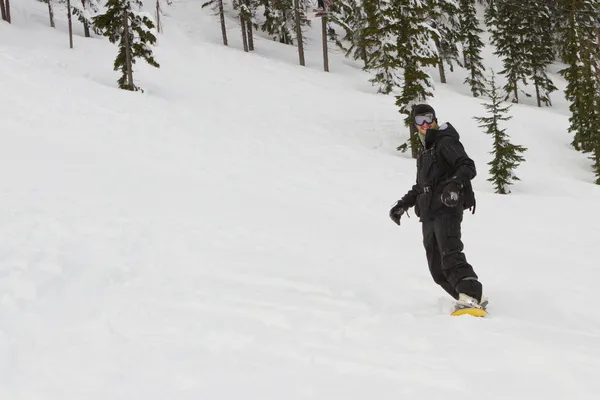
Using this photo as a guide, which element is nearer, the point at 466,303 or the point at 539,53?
the point at 466,303

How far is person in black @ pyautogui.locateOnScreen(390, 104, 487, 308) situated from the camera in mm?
4418

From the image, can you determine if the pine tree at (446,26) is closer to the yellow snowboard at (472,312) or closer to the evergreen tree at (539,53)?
the evergreen tree at (539,53)

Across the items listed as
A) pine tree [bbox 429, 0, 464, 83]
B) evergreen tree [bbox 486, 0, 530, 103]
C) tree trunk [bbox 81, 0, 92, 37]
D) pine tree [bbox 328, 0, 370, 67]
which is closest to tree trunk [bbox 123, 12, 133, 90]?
tree trunk [bbox 81, 0, 92, 37]

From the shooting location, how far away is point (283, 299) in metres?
4.93

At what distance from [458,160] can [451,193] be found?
1.24ft

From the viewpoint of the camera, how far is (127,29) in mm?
23719

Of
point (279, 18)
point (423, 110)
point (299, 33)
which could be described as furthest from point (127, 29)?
point (279, 18)

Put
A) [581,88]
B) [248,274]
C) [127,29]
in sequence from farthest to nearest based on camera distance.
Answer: [581,88], [127,29], [248,274]

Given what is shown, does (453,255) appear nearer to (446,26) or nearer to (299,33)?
(299,33)

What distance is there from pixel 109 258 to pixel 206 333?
249 cm

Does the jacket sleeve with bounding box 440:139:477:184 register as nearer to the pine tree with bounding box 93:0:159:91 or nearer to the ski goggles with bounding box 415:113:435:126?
the ski goggles with bounding box 415:113:435:126

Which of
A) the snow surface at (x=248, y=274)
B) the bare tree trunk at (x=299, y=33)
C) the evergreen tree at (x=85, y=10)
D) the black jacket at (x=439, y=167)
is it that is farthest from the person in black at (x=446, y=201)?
the evergreen tree at (x=85, y=10)

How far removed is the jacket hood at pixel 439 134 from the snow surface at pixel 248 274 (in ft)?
5.66

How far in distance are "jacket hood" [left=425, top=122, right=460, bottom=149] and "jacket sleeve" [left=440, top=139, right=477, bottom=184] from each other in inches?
3.6
